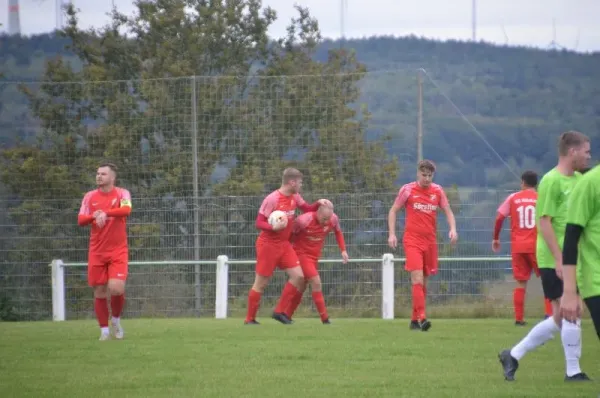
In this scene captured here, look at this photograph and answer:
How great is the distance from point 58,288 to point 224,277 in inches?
132

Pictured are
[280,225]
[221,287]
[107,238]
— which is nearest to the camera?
[107,238]

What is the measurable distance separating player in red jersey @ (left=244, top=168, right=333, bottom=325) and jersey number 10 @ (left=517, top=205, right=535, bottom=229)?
113 inches

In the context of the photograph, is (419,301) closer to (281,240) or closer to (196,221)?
(281,240)

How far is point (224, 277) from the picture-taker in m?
22.0

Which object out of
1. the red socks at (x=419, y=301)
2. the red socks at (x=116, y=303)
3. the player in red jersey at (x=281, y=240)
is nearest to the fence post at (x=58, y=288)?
the player in red jersey at (x=281, y=240)

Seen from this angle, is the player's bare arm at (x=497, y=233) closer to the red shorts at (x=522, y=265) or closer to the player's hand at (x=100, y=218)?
the red shorts at (x=522, y=265)

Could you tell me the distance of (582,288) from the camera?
7.15m

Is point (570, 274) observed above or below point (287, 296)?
above

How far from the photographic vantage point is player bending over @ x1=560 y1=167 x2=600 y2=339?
22.5ft

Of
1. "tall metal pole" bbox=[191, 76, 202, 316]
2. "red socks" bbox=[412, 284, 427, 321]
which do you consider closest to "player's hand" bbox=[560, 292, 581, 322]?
"red socks" bbox=[412, 284, 427, 321]

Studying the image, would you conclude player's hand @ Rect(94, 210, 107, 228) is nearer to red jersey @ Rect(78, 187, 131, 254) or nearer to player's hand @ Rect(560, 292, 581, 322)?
red jersey @ Rect(78, 187, 131, 254)

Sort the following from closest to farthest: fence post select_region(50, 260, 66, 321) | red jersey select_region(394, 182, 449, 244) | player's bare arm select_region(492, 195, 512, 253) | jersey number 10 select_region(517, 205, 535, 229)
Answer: red jersey select_region(394, 182, 449, 244) → player's bare arm select_region(492, 195, 512, 253) → jersey number 10 select_region(517, 205, 535, 229) → fence post select_region(50, 260, 66, 321)

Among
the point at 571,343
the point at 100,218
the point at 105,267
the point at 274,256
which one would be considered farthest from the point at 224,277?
the point at 571,343

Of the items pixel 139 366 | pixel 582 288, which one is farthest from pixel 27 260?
pixel 582 288
